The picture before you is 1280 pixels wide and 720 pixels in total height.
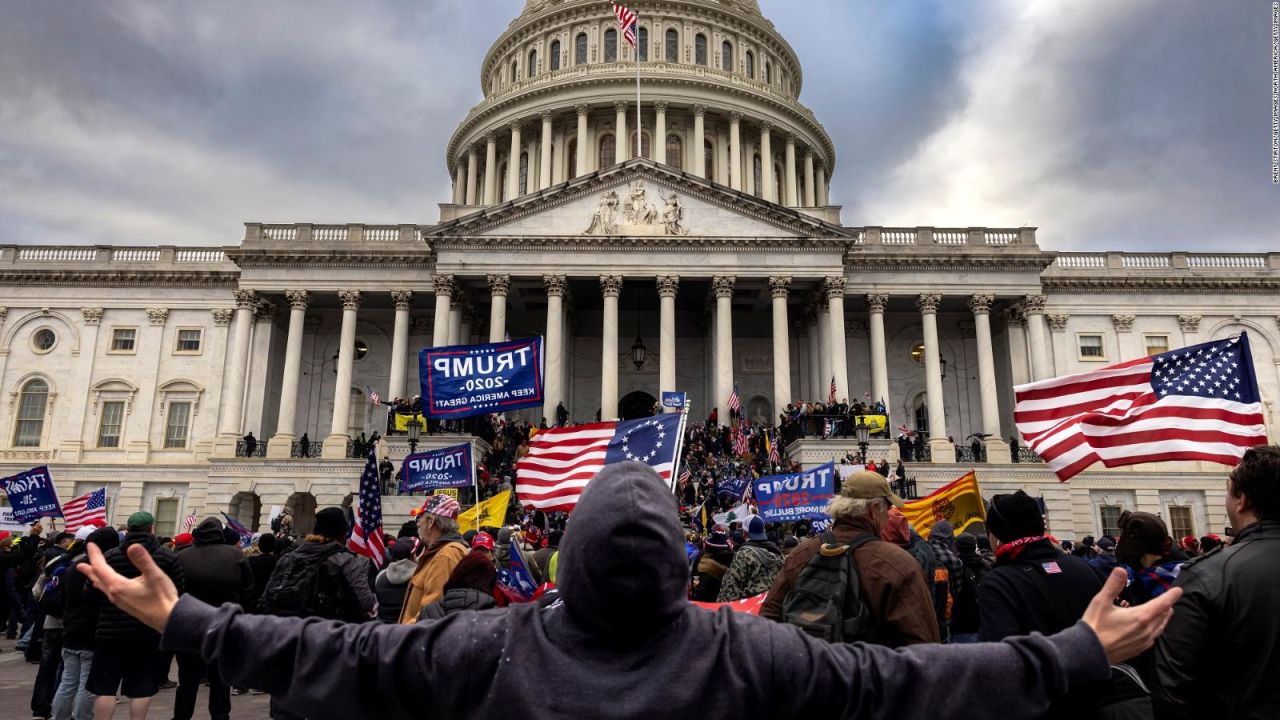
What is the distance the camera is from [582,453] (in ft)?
44.6

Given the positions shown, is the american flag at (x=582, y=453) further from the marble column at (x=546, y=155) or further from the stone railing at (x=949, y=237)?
the marble column at (x=546, y=155)

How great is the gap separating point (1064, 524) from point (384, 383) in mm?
31308

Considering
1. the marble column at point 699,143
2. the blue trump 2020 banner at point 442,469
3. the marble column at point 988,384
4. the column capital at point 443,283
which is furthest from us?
the marble column at point 699,143

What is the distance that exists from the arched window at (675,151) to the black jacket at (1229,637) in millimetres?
54430

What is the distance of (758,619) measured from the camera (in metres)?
2.42

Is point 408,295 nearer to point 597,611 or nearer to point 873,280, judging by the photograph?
point 873,280

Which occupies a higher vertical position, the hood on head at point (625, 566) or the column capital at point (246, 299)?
the column capital at point (246, 299)

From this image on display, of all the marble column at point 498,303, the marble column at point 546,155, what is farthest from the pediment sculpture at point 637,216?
the marble column at point 546,155

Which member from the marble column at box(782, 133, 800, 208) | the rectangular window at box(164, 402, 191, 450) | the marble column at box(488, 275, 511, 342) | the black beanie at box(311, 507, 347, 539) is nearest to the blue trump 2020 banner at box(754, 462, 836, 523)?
the black beanie at box(311, 507, 347, 539)

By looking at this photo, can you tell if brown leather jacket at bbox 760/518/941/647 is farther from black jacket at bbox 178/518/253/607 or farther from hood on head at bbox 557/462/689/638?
black jacket at bbox 178/518/253/607

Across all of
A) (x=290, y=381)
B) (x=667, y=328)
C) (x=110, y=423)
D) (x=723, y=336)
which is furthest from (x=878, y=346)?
(x=110, y=423)

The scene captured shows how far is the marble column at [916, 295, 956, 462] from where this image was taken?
119 ft

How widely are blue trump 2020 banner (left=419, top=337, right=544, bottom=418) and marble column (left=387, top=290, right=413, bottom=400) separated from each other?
867 inches

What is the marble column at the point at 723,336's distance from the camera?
36.3 meters
